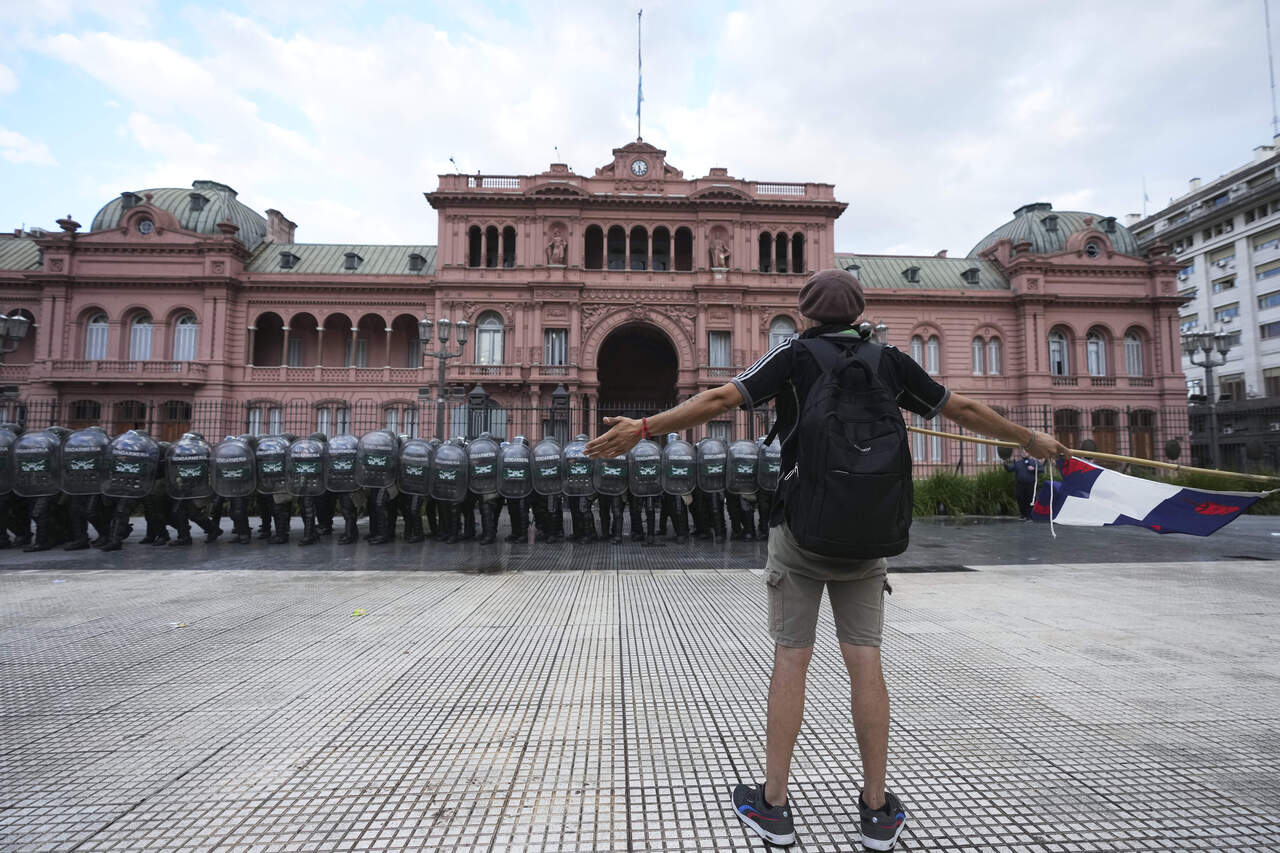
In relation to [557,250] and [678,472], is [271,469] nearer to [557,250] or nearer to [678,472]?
[678,472]

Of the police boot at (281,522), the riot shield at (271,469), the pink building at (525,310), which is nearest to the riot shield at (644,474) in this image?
the riot shield at (271,469)

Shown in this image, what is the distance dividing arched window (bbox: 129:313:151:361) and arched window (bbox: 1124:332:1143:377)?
176 feet

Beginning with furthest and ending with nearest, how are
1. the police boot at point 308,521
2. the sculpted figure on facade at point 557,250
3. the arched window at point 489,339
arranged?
the sculpted figure on facade at point 557,250
the arched window at point 489,339
the police boot at point 308,521

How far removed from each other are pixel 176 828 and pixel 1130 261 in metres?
44.9

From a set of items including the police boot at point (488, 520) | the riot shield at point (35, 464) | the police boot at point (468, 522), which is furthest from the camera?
the police boot at point (468, 522)

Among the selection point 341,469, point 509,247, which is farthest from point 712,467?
point 509,247

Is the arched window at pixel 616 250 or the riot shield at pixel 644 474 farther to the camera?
the arched window at pixel 616 250

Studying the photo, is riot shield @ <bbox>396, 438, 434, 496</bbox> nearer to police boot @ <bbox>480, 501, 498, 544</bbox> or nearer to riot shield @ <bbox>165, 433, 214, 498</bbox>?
police boot @ <bbox>480, 501, 498, 544</bbox>

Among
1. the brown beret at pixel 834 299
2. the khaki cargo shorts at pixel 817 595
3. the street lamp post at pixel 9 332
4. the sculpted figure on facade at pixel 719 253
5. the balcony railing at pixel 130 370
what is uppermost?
the sculpted figure on facade at pixel 719 253

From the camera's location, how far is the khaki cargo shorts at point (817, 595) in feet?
7.48

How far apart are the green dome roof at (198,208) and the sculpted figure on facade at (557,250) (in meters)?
18.2

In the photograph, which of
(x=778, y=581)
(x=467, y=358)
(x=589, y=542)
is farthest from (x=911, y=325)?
(x=778, y=581)

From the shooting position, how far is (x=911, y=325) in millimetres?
34406

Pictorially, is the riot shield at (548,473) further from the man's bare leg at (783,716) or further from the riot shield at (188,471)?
the man's bare leg at (783,716)
